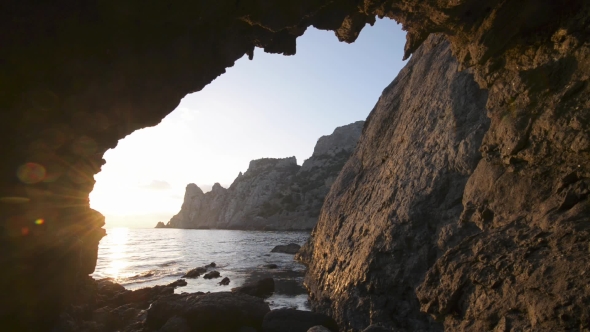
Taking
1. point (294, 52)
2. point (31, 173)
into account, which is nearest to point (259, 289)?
point (31, 173)

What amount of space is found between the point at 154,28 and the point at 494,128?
7.72m

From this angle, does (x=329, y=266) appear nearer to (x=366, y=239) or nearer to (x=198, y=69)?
(x=366, y=239)

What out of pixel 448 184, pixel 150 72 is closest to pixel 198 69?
pixel 150 72

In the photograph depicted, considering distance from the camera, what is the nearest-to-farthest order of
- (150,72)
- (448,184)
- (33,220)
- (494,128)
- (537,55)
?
(537,55)
(494,128)
(150,72)
(33,220)
(448,184)

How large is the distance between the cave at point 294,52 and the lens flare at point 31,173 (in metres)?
0.03

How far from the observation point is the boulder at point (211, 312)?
12.4 m

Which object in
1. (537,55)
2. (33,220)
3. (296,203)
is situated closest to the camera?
(537,55)

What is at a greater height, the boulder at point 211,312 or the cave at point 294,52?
the cave at point 294,52

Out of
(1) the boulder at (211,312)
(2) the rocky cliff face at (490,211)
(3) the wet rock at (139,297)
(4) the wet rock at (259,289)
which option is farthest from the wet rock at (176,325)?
(4) the wet rock at (259,289)

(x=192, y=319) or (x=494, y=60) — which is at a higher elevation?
(x=494, y=60)

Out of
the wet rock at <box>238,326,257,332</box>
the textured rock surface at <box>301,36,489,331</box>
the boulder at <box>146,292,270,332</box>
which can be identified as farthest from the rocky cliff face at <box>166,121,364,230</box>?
the wet rock at <box>238,326,257,332</box>

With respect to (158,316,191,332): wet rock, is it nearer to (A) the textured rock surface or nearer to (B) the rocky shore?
(B) the rocky shore

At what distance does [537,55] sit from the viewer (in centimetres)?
602

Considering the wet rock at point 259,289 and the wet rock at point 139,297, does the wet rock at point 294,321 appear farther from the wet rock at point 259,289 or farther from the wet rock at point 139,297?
the wet rock at point 139,297
